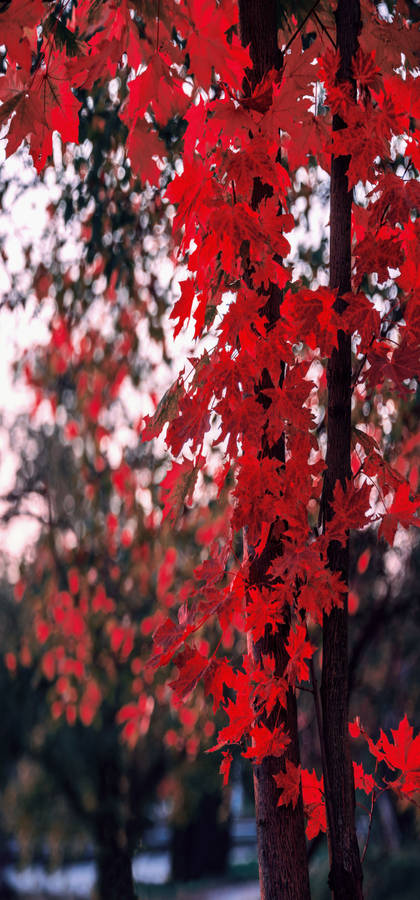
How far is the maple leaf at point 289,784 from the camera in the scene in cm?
142

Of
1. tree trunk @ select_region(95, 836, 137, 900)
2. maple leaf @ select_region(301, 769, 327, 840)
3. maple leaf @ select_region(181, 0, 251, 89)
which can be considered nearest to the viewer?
maple leaf @ select_region(181, 0, 251, 89)

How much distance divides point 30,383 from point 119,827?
627cm

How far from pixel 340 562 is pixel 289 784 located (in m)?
0.35

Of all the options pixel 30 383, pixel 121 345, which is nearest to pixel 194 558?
pixel 121 345

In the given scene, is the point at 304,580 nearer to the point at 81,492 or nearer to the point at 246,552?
the point at 246,552

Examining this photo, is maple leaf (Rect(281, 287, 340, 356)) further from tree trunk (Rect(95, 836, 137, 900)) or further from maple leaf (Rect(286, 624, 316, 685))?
tree trunk (Rect(95, 836, 137, 900))

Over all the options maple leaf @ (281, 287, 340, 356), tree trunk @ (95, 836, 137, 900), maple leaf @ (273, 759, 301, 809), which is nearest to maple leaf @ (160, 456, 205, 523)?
maple leaf @ (281, 287, 340, 356)

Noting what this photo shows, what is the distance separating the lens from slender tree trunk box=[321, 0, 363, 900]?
1.43 metres

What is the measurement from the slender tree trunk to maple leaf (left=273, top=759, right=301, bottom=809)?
0.18 ft

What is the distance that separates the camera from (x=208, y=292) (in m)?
1.50

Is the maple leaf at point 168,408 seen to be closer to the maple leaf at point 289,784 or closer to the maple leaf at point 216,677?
the maple leaf at point 216,677

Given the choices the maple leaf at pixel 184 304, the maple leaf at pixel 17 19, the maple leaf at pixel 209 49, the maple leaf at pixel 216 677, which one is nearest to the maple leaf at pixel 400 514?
the maple leaf at pixel 216 677

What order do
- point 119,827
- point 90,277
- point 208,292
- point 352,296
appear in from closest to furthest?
point 352,296, point 208,292, point 90,277, point 119,827

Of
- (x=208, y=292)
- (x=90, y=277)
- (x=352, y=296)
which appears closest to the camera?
(x=352, y=296)
